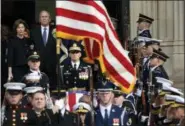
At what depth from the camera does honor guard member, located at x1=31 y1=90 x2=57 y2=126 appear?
12.4m

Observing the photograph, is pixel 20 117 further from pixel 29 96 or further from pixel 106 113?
pixel 106 113

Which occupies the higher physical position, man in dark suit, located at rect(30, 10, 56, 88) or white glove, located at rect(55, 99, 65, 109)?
man in dark suit, located at rect(30, 10, 56, 88)

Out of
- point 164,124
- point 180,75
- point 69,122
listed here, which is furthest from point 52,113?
point 180,75

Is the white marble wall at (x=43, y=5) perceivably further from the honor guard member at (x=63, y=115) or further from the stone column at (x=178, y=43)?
the honor guard member at (x=63, y=115)

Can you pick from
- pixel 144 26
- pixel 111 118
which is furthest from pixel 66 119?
pixel 144 26

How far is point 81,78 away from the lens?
1427 cm

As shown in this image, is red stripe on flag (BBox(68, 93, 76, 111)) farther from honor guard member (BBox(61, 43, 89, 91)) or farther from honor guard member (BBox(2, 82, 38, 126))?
honor guard member (BBox(2, 82, 38, 126))

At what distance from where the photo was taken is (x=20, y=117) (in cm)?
1248

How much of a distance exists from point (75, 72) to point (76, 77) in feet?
0.28

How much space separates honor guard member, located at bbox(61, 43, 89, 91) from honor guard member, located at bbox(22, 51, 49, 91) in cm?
47

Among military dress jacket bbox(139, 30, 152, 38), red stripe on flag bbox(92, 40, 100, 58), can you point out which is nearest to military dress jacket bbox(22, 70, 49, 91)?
military dress jacket bbox(139, 30, 152, 38)

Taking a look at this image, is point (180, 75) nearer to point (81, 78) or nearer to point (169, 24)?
point (169, 24)

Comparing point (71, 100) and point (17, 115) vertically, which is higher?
point (71, 100)

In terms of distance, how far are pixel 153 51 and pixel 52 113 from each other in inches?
110
